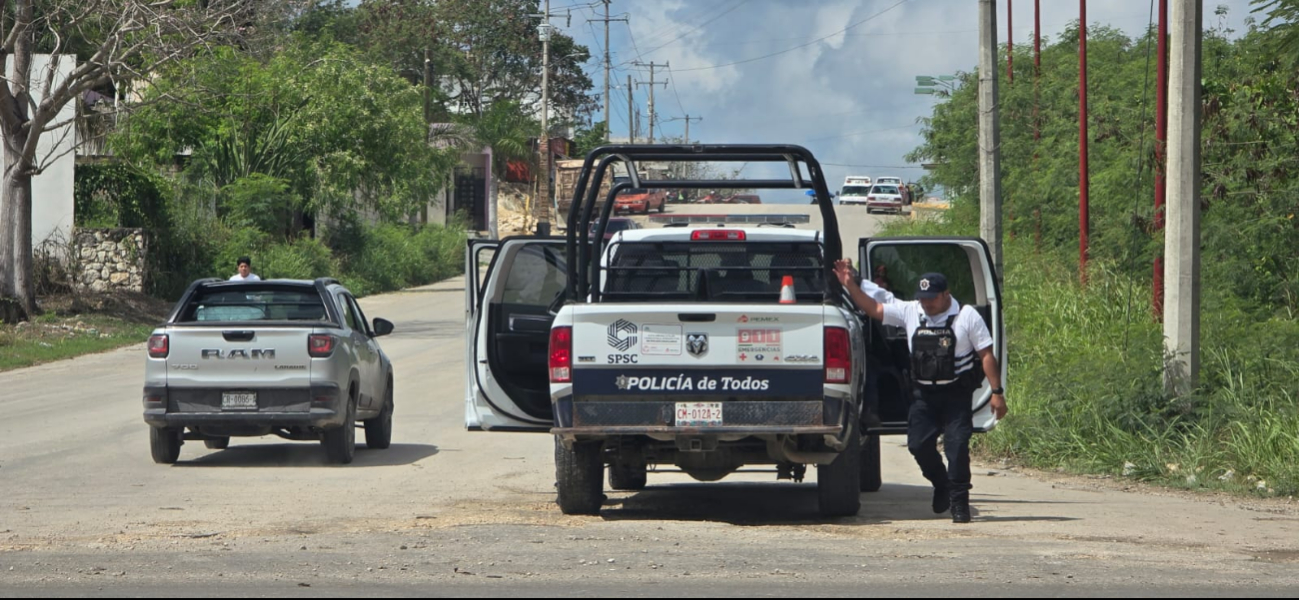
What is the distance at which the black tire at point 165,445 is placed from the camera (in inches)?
524

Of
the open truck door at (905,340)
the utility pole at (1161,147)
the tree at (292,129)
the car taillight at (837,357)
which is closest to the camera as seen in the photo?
the car taillight at (837,357)

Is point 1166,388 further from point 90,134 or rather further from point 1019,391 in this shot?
point 90,134

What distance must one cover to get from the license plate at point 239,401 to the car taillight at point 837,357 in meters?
6.09

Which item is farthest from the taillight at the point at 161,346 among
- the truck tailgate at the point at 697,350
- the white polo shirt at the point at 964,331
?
the white polo shirt at the point at 964,331

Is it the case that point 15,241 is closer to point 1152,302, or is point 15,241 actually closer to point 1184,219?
point 1152,302

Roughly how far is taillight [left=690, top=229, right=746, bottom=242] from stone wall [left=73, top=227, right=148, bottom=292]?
24.8m

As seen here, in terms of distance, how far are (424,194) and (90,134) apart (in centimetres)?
1204

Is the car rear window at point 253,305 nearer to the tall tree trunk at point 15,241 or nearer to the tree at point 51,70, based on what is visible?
the tree at point 51,70

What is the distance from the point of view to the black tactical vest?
31.1ft

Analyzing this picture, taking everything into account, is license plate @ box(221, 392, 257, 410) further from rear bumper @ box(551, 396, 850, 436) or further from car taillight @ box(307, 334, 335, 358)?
rear bumper @ box(551, 396, 850, 436)

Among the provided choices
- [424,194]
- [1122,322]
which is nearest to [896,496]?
[1122,322]

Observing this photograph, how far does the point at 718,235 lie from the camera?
Answer: 34.4ft

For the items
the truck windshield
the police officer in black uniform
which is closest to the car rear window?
the truck windshield

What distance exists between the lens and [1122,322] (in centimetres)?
1889
